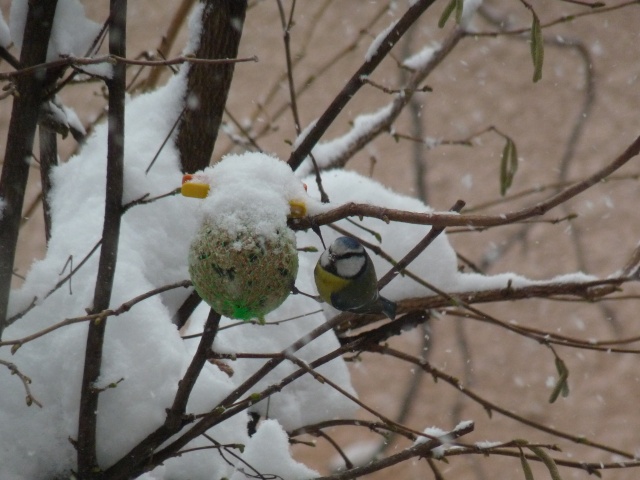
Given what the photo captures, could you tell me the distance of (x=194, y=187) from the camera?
0.39 m

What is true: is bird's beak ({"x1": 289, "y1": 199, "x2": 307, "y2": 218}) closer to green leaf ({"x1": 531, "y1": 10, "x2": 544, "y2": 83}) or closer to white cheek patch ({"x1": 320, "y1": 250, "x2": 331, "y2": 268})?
white cheek patch ({"x1": 320, "y1": 250, "x2": 331, "y2": 268})

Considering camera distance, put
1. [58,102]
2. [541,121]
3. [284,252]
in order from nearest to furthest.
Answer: [284,252], [58,102], [541,121]

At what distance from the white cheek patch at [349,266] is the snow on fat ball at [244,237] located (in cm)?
3

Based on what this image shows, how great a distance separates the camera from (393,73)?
7.58 ft

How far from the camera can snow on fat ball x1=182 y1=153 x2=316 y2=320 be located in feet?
1.26

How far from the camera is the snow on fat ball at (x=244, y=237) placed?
0.38 meters

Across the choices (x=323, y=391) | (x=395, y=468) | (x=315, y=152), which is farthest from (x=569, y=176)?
(x=323, y=391)

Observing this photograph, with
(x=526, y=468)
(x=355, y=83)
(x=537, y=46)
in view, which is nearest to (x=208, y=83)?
(x=355, y=83)

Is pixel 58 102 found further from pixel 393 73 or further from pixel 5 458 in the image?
pixel 393 73

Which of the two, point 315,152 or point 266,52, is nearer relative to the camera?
point 315,152

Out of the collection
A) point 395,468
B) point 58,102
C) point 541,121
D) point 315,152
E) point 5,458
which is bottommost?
point 5,458

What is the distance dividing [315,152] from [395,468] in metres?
1.53

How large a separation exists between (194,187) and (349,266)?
0.35 feet

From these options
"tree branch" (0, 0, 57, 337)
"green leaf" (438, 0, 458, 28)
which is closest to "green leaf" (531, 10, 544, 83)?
"green leaf" (438, 0, 458, 28)
